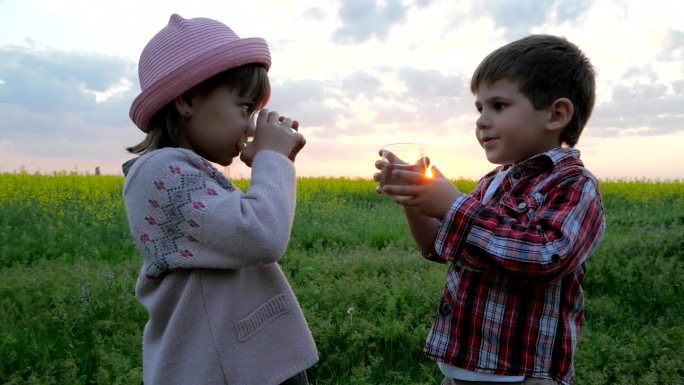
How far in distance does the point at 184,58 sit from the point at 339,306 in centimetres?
327

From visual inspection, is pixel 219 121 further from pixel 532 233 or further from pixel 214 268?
pixel 532 233

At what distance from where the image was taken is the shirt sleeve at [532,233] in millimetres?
1798

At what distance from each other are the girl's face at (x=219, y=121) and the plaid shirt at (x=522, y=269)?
2.25 feet

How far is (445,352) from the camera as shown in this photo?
6.66 feet

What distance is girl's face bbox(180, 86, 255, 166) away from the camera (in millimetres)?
1963

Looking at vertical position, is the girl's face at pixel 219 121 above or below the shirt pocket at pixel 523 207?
above

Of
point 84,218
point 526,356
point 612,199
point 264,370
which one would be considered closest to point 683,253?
point 526,356

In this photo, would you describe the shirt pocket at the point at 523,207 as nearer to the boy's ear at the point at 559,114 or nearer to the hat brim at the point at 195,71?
the boy's ear at the point at 559,114

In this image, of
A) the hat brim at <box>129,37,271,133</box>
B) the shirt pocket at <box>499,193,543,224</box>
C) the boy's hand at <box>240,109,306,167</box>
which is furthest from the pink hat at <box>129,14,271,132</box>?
the shirt pocket at <box>499,193,543,224</box>

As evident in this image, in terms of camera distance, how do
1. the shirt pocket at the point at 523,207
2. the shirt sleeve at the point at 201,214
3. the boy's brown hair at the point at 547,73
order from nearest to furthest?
the shirt sleeve at the point at 201,214 → the shirt pocket at the point at 523,207 → the boy's brown hair at the point at 547,73

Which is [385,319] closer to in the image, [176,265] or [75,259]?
[176,265]

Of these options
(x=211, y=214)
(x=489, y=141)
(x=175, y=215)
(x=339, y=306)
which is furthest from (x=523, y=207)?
(x=339, y=306)

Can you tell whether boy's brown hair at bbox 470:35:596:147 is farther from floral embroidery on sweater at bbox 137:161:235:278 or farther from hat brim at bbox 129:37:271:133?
floral embroidery on sweater at bbox 137:161:235:278

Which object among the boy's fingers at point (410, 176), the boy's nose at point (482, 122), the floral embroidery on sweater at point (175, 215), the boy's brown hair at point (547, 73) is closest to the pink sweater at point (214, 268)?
the floral embroidery on sweater at point (175, 215)
